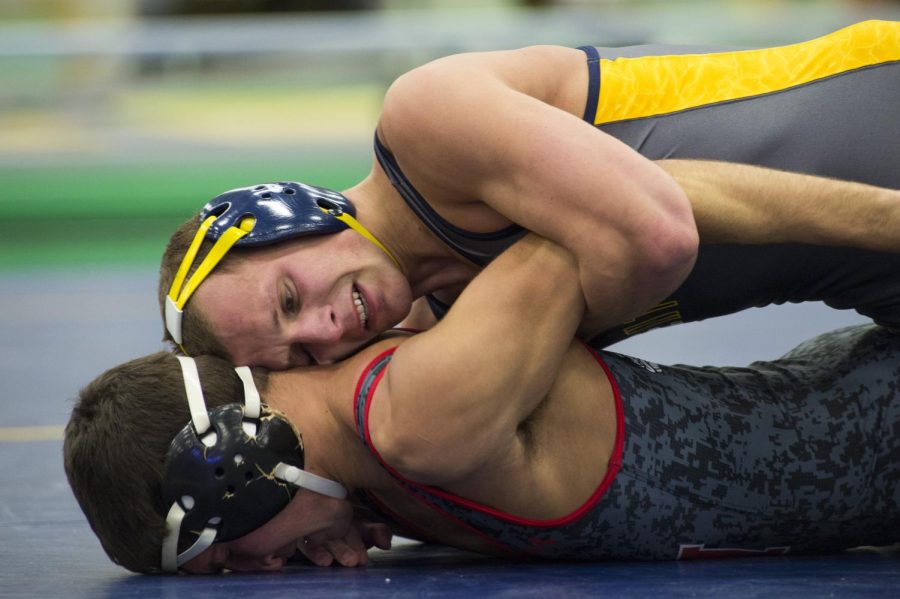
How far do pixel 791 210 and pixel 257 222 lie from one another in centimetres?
117

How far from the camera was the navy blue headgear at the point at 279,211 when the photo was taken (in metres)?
2.96

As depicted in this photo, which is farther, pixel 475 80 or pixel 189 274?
pixel 189 274

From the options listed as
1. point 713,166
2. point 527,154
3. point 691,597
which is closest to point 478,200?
point 527,154

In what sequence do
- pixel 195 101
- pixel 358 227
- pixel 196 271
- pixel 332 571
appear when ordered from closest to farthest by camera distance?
pixel 332 571 → pixel 196 271 → pixel 358 227 → pixel 195 101

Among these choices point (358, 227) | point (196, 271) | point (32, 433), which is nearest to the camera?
point (196, 271)

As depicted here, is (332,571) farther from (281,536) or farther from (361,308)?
(361,308)

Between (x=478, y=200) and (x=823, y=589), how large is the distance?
3.59 ft

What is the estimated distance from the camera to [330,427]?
2727 millimetres

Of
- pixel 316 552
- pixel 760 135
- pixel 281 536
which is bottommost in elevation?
pixel 316 552

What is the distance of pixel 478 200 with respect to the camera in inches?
115

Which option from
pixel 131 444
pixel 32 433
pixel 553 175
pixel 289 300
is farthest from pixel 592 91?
pixel 32 433

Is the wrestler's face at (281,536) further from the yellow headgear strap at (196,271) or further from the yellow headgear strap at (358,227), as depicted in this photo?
the yellow headgear strap at (358,227)

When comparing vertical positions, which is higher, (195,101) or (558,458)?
(558,458)

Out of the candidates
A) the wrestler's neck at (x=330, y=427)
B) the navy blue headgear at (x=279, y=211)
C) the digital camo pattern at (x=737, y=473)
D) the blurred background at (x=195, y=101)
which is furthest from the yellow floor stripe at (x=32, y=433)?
the blurred background at (x=195, y=101)
